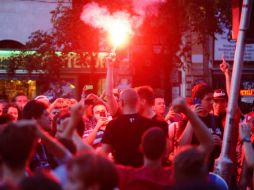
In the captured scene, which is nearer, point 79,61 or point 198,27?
point 198,27

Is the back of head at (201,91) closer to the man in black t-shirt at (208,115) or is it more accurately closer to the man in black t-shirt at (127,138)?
the man in black t-shirt at (208,115)

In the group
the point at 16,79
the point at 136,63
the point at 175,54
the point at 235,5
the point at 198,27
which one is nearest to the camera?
the point at 235,5

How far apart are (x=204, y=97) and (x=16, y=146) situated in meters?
3.84

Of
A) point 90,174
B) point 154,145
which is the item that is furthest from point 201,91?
point 90,174

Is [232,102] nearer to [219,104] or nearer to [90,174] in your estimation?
[90,174]

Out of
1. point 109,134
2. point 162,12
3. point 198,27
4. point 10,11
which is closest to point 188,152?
point 109,134

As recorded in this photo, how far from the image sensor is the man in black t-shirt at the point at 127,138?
5.37 metres

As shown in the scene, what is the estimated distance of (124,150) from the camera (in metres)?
5.37

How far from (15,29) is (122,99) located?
16.4 meters


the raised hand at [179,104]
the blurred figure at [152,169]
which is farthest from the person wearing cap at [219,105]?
the blurred figure at [152,169]

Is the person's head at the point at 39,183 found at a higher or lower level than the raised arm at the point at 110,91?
lower

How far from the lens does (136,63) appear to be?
2195 cm

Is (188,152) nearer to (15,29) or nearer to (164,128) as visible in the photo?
(164,128)

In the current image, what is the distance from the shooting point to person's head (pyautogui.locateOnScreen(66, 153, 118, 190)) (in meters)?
2.94
